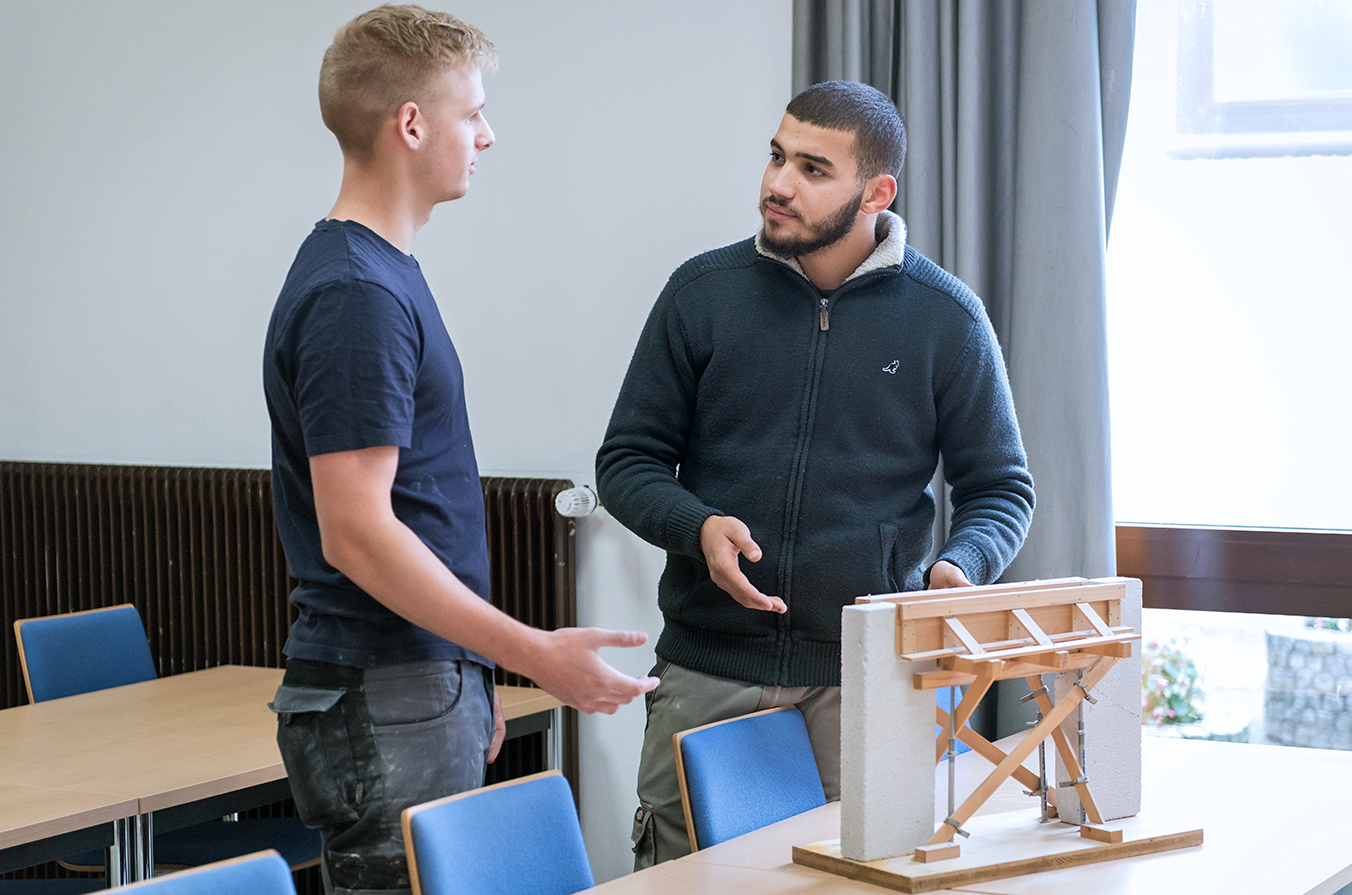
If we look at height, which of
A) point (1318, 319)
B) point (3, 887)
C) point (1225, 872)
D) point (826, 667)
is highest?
point (1318, 319)

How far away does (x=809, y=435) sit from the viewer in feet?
6.87

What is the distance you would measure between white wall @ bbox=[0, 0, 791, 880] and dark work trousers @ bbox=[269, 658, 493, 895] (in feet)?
5.90

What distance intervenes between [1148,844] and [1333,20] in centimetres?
206

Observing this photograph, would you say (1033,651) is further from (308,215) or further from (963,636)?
(308,215)

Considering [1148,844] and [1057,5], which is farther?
[1057,5]

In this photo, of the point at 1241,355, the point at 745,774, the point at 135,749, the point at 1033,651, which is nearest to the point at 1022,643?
the point at 1033,651

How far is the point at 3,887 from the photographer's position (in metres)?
2.70

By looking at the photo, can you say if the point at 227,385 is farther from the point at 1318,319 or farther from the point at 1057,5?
the point at 1318,319

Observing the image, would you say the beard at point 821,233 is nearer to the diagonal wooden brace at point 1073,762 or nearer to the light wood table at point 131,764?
the diagonal wooden brace at point 1073,762

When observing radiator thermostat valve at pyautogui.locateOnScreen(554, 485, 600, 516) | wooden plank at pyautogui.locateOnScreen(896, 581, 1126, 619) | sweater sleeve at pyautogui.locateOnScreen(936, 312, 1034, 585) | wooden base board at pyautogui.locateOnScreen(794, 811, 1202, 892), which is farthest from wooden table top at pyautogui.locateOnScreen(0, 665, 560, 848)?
wooden plank at pyautogui.locateOnScreen(896, 581, 1126, 619)

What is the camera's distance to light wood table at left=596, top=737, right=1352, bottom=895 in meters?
1.54

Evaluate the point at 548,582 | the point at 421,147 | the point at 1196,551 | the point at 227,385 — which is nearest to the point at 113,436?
Result: the point at 227,385

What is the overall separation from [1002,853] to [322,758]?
0.83 meters

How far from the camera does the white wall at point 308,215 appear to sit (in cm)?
341
